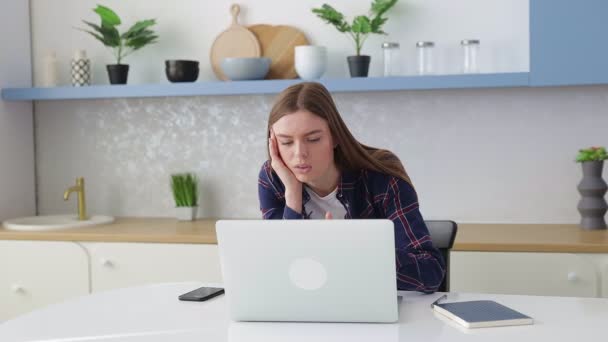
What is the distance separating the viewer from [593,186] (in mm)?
3178

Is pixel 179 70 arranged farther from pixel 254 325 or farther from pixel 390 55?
pixel 254 325

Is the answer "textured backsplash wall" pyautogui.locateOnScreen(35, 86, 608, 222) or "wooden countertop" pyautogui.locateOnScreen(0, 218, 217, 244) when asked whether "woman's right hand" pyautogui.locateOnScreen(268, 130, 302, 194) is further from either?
"textured backsplash wall" pyautogui.locateOnScreen(35, 86, 608, 222)

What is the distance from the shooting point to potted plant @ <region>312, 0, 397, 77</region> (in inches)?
135

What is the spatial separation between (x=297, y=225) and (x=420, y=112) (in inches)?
80.6

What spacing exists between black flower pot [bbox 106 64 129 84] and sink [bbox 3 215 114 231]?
2.11 ft

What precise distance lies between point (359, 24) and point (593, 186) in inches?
46.2

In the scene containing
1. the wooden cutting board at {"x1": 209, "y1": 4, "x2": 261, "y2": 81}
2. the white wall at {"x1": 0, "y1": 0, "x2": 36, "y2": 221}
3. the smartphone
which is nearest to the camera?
the smartphone

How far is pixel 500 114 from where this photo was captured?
3.51m

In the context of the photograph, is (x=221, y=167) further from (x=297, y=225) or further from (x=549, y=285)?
(x=297, y=225)

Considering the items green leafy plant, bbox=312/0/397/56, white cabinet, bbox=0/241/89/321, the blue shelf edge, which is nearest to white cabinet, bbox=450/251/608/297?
the blue shelf edge

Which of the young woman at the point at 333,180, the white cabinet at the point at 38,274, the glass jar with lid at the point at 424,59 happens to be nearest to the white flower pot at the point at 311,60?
the glass jar with lid at the point at 424,59

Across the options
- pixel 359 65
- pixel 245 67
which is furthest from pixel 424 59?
pixel 245 67

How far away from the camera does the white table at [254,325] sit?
162 centimetres

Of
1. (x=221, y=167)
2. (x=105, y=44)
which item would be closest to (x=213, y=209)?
(x=221, y=167)
